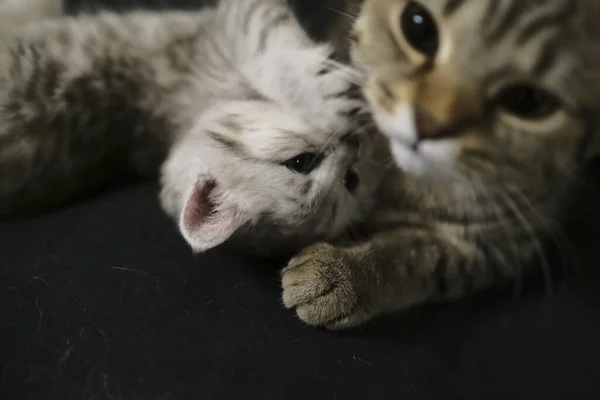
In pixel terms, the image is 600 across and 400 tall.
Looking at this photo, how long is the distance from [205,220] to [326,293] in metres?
0.22

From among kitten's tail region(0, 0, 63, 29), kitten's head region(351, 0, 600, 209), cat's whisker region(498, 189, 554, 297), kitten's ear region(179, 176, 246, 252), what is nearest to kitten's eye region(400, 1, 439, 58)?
kitten's head region(351, 0, 600, 209)

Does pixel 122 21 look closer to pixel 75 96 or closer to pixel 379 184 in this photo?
pixel 75 96

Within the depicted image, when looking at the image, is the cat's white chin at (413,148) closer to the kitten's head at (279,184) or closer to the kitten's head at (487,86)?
the kitten's head at (487,86)

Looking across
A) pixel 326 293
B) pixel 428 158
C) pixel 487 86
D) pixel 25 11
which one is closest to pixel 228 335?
pixel 326 293

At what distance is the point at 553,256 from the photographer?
3.39ft

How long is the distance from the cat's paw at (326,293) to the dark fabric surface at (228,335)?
0.8 inches

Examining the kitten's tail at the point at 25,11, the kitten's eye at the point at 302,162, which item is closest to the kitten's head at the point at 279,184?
the kitten's eye at the point at 302,162

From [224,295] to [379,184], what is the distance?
1.07 ft

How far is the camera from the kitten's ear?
910 mm

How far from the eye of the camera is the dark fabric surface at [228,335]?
2.62 ft

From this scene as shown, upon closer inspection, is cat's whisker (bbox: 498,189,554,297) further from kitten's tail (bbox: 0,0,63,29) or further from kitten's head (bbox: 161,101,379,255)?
kitten's tail (bbox: 0,0,63,29)

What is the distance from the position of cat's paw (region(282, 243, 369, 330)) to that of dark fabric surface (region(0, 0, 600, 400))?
0.07 ft

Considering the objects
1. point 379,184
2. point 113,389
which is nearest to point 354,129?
point 379,184

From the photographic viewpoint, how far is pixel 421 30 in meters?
0.83
